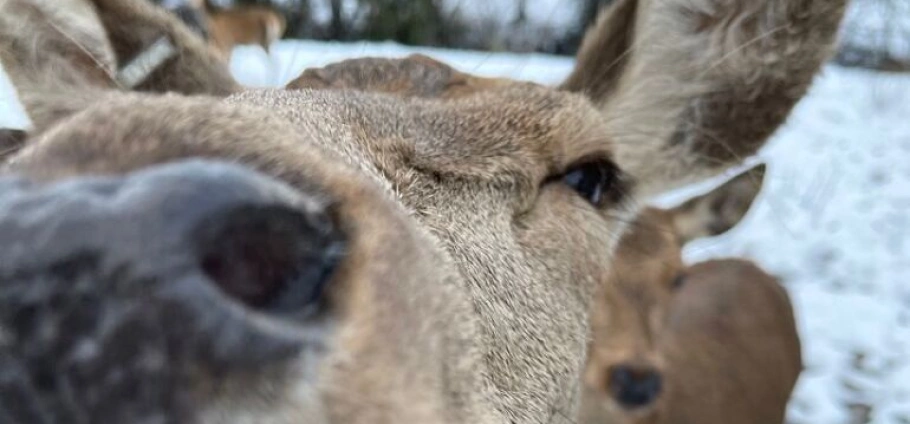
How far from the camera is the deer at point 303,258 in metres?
0.98

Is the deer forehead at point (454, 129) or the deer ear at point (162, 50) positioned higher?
the deer forehead at point (454, 129)

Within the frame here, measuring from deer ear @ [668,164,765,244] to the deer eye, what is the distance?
4.49m

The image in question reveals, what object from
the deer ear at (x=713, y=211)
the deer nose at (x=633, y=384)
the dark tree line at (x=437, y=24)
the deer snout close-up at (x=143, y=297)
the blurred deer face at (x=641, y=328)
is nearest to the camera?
the deer snout close-up at (x=143, y=297)

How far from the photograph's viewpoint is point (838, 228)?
12734mm

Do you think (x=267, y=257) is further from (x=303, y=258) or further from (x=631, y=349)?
(x=631, y=349)

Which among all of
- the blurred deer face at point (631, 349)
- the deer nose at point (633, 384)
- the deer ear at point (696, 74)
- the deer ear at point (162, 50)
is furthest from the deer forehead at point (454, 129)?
the deer nose at point (633, 384)

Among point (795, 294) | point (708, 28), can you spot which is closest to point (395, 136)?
point (708, 28)

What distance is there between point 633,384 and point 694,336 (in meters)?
0.87

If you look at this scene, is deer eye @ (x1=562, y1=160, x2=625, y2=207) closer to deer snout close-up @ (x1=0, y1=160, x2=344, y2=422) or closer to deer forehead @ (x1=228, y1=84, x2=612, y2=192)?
deer forehead @ (x1=228, y1=84, x2=612, y2=192)

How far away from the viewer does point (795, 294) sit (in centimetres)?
1085

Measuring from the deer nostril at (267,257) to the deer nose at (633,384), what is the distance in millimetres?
6147

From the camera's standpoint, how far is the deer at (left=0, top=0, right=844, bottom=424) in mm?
979

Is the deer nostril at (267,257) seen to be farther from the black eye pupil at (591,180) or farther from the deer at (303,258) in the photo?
the black eye pupil at (591,180)

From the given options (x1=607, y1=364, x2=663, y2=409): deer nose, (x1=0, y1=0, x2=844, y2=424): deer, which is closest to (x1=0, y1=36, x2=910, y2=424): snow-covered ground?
(x1=607, y1=364, x2=663, y2=409): deer nose
